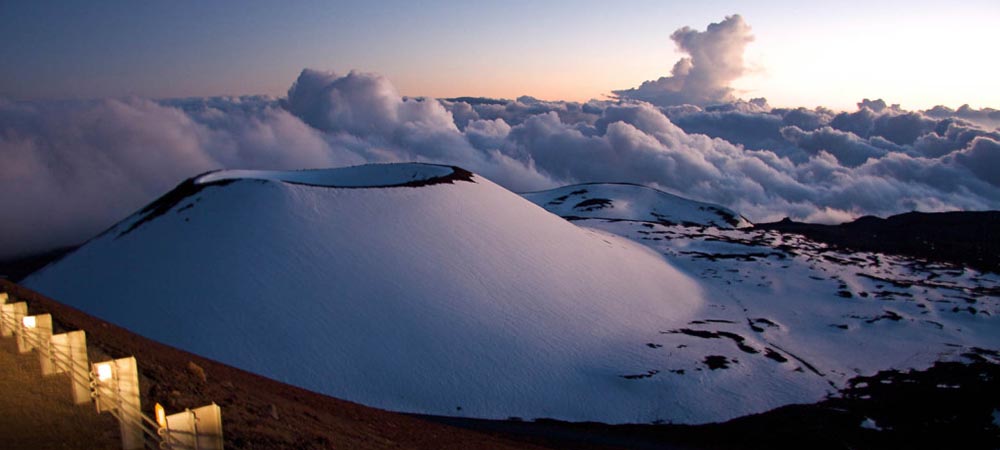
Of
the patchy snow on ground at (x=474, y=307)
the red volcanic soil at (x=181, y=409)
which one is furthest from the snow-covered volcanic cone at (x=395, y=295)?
the red volcanic soil at (x=181, y=409)

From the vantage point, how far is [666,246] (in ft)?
231

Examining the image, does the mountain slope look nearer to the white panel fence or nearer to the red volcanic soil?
the red volcanic soil

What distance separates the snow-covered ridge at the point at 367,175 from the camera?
54.4 metres

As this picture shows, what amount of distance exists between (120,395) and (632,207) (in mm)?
110745

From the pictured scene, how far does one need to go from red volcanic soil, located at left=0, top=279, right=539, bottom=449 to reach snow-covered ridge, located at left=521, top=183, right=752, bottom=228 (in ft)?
274

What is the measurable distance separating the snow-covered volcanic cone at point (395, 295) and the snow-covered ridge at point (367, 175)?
3.23ft

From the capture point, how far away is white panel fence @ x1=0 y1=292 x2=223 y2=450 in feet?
22.5

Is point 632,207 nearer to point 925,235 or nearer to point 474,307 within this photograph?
point 925,235

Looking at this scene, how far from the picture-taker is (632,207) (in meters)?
114

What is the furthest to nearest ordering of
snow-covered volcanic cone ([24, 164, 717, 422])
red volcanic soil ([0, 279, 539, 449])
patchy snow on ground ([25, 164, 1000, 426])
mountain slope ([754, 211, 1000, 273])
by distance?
1. mountain slope ([754, 211, 1000, 273])
2. patchy snow on ground ([25, 164, 1000, 426])
3. snow-covered volcanic cone ([24, 164, 717, 422])
4. red volcanic soil ([0, 279, 539, 449])

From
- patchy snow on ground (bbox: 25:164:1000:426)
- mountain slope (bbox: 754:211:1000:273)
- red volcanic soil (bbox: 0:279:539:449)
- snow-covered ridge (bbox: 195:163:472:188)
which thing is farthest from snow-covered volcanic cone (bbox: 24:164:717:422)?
mountain slope (bbox: 754:211:1000:273)

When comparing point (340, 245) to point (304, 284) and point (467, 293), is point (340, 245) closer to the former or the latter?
point (304, 284)

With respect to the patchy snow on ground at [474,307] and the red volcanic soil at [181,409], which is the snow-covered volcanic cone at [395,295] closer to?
the patchy snow on ground at [474,307]

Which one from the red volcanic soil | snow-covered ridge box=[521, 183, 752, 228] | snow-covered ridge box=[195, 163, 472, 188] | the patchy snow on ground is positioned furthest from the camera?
snow-covered ridge box=[521, 183, 752, 228]
